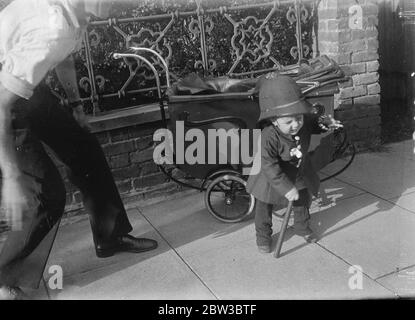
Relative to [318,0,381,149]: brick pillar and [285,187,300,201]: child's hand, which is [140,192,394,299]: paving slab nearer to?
[285,187,300,201]: child's hand

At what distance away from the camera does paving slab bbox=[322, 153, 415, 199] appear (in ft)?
14.1

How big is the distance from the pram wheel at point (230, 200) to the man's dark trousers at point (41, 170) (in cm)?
94

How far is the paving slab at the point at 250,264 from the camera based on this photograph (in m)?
3.06

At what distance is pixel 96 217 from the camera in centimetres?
354

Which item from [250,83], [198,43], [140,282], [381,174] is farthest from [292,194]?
[198,43]

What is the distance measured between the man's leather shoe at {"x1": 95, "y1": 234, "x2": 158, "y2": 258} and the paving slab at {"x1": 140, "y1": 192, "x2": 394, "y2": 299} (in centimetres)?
19

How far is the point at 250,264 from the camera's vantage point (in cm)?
340

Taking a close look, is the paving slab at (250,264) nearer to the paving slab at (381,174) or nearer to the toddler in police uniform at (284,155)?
the toddler in police uniform at (284,155)

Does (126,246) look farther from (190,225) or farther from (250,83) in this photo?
(250,83)

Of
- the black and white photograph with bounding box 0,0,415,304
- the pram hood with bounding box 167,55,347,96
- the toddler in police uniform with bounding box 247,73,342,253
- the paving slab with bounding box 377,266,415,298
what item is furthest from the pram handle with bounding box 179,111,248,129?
the paving slab with bounding box 377,266,415,298

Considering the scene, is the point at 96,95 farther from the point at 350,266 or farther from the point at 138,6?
the point at 350,266

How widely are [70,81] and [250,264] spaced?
5.51 ft

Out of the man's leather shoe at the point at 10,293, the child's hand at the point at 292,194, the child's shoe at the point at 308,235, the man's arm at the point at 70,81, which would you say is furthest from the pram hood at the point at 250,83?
the man's leather shoe at the point at 10,293
